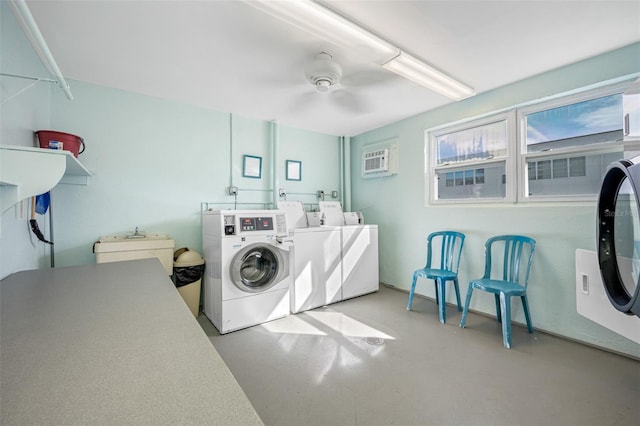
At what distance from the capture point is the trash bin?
279 centimetres

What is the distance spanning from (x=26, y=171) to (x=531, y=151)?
386cm

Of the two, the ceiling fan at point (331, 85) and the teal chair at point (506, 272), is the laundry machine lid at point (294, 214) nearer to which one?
the ceiling fan at point (331, 85)

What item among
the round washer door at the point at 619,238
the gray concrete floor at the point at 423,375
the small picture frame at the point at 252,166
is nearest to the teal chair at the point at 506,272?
the gray concrete floor at the point at 423,375

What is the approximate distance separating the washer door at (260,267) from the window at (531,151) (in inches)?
87.8

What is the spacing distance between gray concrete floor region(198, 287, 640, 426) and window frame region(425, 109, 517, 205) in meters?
1.43

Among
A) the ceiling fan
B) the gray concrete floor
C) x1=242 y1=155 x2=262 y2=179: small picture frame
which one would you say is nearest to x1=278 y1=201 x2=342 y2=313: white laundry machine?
the gray concrete floor

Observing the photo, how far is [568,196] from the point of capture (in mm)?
2389

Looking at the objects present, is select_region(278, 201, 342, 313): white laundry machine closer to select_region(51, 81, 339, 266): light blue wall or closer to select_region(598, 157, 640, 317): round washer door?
select_region(51, 81, 339, 266): light blue wall

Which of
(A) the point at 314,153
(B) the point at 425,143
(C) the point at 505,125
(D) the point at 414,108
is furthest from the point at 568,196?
(A) the point at 314,153

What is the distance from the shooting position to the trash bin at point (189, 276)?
110 inches

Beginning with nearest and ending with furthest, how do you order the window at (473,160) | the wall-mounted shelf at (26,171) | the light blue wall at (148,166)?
1. the wall-mounted shelf at (26,171)
2. the light blue wall at (148,166)
3. the window at (473,160)

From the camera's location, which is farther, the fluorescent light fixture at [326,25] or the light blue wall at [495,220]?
the light blue wall at [495,220]

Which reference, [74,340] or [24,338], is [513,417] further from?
[24,338]

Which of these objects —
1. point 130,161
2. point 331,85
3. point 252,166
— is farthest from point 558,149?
point 130,161
